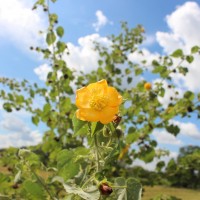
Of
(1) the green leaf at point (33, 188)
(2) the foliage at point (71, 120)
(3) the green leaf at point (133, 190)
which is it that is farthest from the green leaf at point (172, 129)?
(3) the green leaf at point (133, 190)

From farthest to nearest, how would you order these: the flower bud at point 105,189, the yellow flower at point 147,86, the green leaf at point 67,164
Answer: the yellow flower at point 147,86
the green leaf at point 67,164
the flower bud at point 105,189

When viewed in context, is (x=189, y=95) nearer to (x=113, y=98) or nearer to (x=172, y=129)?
(x=172, y=129)

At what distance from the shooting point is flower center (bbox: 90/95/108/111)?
105cm

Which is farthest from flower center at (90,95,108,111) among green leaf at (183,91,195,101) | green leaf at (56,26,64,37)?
green leaf at (56,26,64,37)

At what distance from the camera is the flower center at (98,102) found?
1.05 metres

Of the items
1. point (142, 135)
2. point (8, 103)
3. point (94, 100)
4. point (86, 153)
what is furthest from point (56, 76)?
point (94, 100)

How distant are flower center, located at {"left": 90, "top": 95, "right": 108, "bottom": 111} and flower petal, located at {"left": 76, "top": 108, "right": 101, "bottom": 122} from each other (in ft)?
0.05

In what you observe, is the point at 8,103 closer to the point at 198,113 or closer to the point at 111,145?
the point at 198,113

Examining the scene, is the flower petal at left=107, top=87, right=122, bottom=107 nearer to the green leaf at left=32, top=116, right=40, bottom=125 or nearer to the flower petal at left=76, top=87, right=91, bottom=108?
the flower petal at left=76, top=87, right=91, bottom=108

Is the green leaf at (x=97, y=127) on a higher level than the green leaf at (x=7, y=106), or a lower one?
lower

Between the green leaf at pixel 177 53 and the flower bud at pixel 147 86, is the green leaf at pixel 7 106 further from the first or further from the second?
the green leaf at pixel 177 53

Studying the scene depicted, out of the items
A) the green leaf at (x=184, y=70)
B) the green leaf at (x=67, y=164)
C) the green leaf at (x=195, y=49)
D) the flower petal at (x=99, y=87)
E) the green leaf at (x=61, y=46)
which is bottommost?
the green leaf at (x=67, y=164)

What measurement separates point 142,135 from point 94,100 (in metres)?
2.14

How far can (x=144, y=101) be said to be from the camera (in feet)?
12.0
